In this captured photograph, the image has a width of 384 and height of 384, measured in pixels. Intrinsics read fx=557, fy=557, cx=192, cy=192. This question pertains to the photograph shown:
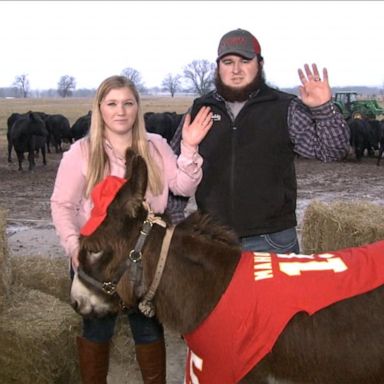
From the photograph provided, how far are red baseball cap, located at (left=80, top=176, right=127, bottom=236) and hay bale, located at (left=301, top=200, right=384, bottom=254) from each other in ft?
14.9

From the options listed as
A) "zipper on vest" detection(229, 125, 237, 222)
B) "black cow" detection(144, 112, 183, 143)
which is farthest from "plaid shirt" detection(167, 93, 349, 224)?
"black cow" detection(144, 112, 183, 143)

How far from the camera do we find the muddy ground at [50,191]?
223 inches

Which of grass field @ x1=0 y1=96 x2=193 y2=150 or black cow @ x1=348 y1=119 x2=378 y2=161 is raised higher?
black cow @ x1=348 y1=119 x2=378 y2=161

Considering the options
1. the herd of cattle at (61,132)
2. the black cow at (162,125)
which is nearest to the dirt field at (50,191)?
the herd of cattle at (61,132)

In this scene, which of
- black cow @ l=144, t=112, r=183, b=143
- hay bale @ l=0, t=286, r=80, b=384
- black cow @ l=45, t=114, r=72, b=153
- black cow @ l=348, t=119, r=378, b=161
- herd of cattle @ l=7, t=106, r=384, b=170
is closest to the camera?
hay bale @ l=0, t=286, r=80, b=384

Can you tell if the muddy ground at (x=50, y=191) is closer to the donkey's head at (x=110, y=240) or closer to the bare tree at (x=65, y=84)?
the donkey's head at (x=110, y=240)

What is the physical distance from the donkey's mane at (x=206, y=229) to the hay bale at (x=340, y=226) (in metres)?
4.00

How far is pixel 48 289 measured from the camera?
612cm

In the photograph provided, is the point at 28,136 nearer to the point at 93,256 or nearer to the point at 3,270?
the point at 3,270

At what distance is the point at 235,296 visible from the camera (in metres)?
2.96

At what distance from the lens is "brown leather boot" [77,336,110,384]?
13.2ft

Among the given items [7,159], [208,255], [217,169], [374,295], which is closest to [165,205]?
[217,169]

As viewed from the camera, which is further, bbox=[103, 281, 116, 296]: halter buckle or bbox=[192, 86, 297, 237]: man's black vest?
bbox=[192, 86, 297, 237]: man's black vest

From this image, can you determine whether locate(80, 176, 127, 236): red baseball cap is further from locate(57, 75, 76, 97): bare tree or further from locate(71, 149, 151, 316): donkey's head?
locate(57, 75, 76, 97): bare tree
